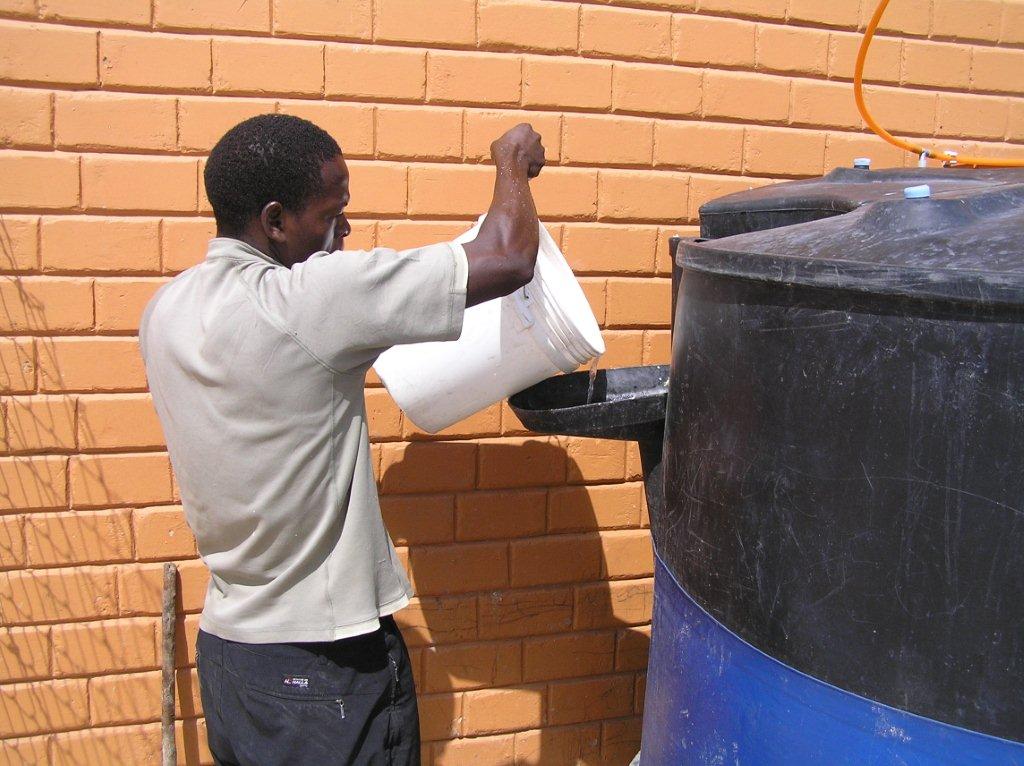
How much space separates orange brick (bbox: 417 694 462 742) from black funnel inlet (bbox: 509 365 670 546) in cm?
119

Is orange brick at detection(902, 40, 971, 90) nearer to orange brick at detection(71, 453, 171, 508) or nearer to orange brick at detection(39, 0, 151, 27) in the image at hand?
orange brick at detection(39, 0, 151, 27)

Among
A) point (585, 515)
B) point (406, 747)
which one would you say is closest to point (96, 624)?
point (406, 747)

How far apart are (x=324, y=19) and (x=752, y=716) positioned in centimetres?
203

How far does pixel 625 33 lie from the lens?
2.89 metres

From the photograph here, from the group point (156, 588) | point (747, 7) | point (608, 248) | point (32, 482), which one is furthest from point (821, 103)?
point (32, 482)

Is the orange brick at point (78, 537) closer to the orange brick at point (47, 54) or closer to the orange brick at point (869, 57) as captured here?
the orange brick at point (47, 54)

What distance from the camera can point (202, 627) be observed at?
206 cm

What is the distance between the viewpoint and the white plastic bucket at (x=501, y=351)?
2.06 m

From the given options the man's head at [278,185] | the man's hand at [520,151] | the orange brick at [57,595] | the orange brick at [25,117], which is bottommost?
the orange brick at [57,595]

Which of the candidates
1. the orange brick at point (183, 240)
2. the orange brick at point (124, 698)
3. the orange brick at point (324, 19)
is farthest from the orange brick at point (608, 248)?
the orange brick at point (124, 698)

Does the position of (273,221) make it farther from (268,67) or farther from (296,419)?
(268,67)

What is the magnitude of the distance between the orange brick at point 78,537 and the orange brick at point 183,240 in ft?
2.28

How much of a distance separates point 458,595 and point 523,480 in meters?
0.39

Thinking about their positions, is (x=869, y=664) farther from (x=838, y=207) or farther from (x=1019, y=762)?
(x=838, y=207)
